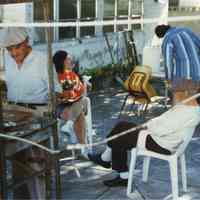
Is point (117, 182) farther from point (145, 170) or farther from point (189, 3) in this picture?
point (189, 3)

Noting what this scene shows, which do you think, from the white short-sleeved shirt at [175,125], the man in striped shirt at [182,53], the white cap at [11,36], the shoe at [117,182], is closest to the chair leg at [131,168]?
the shoe at [117,182]

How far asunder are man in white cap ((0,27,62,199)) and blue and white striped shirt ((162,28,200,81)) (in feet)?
4.39

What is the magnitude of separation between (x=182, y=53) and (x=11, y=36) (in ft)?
6.26

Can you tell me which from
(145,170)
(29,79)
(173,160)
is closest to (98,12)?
(145,170)

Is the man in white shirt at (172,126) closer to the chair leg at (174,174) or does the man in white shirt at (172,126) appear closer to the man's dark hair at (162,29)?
the chair leg at (174,174)

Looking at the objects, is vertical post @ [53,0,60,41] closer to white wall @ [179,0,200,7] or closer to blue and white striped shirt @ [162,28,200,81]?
blue and white striped shirt @ [162,28,200,81]

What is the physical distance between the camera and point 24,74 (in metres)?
4.65

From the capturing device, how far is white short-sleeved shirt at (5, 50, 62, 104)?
4.61 m

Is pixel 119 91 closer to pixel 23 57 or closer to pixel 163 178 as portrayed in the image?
pixel 163 178

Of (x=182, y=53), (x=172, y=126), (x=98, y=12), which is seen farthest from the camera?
(x=98, y=12)

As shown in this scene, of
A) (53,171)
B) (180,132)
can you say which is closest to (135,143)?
(180,132)

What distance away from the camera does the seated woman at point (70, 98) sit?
529 centimetres

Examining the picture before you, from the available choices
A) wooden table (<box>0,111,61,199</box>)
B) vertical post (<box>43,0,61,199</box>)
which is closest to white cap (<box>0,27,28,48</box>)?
vertical post (<box>43,0,61,199</box>)

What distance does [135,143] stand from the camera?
4891mm
